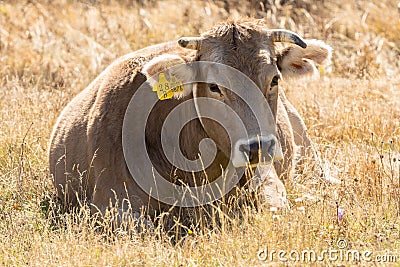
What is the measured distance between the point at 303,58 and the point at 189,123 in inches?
42.5

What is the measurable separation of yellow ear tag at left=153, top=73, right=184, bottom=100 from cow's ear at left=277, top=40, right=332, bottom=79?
858 millimetres

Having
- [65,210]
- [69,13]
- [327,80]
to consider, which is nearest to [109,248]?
[65,210]

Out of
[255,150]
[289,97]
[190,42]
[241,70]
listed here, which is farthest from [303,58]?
[289,97]

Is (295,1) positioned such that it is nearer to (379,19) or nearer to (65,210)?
(379,19)

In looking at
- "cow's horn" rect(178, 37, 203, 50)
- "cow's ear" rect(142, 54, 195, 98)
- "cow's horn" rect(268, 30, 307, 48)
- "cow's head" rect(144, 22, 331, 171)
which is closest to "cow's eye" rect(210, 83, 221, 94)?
"cow's head" rect(144, 22, 331, 171)

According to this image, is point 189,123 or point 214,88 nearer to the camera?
point 214,88

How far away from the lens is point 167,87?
19.3 ft

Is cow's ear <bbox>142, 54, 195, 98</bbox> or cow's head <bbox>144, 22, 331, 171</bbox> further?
cow's ear <bbox>142, 54, 195, 98</bbox>

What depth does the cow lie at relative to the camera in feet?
18.2

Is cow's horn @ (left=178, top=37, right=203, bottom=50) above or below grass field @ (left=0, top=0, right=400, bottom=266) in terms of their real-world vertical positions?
above

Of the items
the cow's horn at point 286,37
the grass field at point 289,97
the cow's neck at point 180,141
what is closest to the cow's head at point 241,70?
the cow's horn at point 286,37

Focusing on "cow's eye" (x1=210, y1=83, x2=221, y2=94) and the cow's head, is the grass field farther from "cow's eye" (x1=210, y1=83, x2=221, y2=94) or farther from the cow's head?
"cow's eye" (x1=210, y1=83, x2=221, y2=94)

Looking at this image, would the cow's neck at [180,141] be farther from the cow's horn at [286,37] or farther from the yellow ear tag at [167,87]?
the cow's horn at [286,37]

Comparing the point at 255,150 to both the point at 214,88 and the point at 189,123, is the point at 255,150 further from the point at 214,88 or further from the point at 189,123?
the point at 189,123
